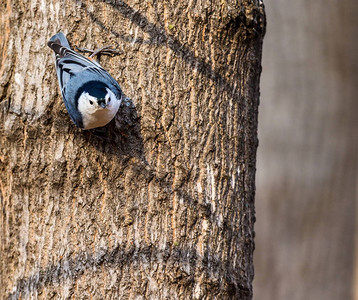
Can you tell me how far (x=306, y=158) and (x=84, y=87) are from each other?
3.14 meters

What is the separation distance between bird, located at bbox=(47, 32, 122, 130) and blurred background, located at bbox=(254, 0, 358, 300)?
2.95 metres

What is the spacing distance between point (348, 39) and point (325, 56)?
314 mm

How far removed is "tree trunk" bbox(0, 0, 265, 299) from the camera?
203 cm

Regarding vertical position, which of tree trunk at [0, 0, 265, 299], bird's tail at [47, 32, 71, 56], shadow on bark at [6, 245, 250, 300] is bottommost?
shadow on bark at [6, 245, 250, 300]

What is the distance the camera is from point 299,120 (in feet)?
16.2

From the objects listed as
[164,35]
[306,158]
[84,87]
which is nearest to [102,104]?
[84,87]

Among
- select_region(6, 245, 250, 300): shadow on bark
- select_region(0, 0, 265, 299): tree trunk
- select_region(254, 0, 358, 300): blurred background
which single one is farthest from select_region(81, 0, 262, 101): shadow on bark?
select_region(254, 0, 358, 300): blurred background

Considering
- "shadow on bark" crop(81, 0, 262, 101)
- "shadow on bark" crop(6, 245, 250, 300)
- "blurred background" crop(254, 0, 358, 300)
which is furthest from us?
"blurred background" crop(254, 0, 358, 300)

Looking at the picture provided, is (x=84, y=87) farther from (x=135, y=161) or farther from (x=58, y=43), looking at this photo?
(x=135, y=161)

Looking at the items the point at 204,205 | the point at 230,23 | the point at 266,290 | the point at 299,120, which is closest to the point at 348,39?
the point at 299,120

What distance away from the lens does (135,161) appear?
6.84 ft

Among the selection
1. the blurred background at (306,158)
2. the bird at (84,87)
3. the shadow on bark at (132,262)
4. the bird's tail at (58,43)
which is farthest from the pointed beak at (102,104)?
the blurred background at (306,158)

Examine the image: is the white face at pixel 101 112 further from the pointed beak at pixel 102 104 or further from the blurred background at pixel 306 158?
the blurred background at pixel 306 158

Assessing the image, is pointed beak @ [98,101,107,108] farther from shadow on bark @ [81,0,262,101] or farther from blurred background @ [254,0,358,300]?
blurred background @ [254,0,358,300]
